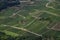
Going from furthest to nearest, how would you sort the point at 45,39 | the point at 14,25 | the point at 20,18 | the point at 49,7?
the point at 49,7 → the point at 20,18 → the point at 14,25 → the point at 45,39

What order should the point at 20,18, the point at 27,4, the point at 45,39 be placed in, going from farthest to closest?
1. the point at 27,4
2. the point at 20,18
3. the point at 45,39

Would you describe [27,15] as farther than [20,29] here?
Yes

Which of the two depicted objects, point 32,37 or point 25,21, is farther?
point 25,21

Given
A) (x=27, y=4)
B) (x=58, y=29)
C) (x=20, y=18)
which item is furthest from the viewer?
(x=27, y=4)

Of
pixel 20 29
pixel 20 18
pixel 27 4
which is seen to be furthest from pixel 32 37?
pixel 27 4

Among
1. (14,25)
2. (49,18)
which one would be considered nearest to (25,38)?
(14,25)

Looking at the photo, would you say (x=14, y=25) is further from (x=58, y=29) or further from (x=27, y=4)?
(x=27, y=4)

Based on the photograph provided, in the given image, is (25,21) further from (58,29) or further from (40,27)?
(58,29)

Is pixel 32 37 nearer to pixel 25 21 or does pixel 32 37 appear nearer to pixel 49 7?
pixel 25 21

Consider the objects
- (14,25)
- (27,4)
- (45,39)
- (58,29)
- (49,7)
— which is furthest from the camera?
(27,4)
